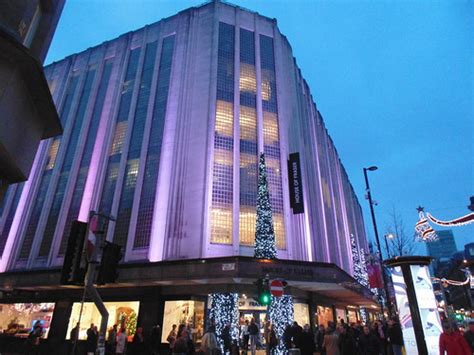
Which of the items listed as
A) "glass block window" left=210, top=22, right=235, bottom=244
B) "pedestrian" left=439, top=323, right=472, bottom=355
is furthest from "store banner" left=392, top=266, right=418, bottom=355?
"glass block window" left=210, top=22, right=235, bottom=244

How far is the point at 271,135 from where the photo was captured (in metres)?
27.4

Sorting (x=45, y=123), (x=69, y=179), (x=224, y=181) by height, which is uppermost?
(x=69, y=179)

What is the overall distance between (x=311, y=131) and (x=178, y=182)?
18840mm

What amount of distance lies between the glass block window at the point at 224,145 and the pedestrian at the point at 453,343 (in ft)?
52.8

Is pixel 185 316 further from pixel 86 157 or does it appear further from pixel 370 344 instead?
pixel 86 157

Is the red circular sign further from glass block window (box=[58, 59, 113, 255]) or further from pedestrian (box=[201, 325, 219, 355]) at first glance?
glass block window (box=[58, 59, 113, 255])

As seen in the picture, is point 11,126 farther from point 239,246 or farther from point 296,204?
point 296,204

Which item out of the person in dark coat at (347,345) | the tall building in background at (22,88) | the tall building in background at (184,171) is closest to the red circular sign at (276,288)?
the person in dark coat at (347,345)

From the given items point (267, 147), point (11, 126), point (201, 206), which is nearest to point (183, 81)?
point (267, 147)

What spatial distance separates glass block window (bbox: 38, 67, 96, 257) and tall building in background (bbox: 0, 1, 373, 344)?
151 mm

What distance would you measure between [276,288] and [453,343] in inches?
217

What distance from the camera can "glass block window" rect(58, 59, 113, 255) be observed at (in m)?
27.4

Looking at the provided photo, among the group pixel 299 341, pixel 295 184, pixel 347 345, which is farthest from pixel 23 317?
pixel 347 345

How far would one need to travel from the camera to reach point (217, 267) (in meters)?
18.7
